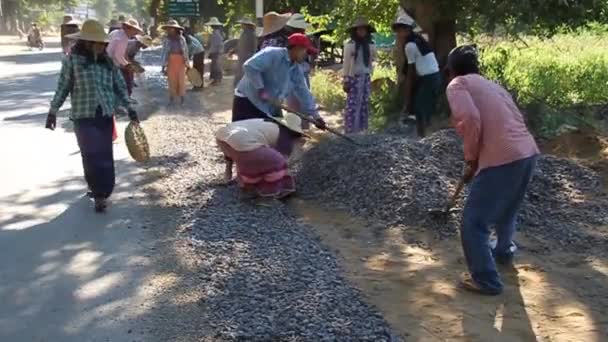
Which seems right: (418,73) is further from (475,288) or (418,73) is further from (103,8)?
(103,8)

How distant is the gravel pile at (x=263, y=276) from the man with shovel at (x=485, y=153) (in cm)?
80

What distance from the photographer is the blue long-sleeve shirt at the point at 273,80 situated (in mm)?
6875

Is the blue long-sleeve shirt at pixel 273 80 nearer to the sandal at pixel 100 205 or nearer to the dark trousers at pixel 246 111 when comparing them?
the dark trousers at pixel 246 111

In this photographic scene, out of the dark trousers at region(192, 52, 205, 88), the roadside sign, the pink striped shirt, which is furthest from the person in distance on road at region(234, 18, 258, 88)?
the roadside sign

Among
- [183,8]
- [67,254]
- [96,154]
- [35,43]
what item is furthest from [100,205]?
[35,43]

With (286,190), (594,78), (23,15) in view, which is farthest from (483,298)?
(23,15)

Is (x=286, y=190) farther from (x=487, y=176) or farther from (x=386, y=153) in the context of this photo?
(x=487, y=176)

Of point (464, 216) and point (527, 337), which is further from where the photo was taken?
point (464, 216)

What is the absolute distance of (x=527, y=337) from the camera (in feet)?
13.3

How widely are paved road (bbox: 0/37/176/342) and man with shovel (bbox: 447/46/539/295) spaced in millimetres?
2008

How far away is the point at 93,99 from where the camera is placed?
21.4 feet

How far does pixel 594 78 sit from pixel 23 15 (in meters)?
71.8

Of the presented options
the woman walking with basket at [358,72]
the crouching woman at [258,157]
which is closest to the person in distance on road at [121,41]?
the woman walking with basket at [358,72]

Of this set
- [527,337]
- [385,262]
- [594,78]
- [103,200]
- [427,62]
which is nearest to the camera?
[527,337]
